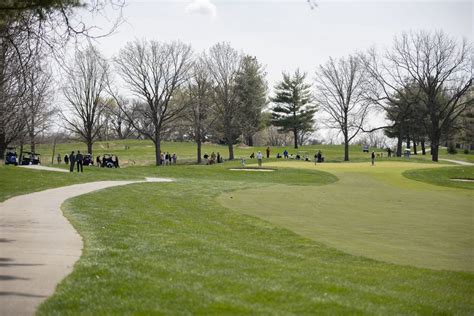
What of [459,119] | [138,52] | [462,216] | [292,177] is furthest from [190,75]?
[462,216]

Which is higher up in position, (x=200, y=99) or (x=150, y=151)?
(x=200, y=99)

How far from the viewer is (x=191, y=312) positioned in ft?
19.5

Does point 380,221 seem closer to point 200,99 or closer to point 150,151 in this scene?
point 200,99

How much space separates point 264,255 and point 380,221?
733cm

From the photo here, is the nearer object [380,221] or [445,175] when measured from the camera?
[380,221]

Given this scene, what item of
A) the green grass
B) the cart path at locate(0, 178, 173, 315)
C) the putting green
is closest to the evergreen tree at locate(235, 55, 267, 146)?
the green grass

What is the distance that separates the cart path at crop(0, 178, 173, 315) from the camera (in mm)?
6359

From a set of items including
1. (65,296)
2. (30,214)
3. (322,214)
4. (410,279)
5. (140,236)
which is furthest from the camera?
(322,214)

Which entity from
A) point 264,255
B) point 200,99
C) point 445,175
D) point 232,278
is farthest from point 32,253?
point 200,99

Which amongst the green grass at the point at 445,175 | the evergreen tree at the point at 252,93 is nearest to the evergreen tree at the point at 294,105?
the evergreen tree at the point at 252,93

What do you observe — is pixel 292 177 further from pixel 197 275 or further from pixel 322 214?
pixel 197 275

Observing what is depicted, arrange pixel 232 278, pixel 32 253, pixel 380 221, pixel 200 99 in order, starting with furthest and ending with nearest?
pixel 200 99
pixel 380 221
pixel 32 253
pixel 232 278

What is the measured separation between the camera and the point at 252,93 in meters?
81.4

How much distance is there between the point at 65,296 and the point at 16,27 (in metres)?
6.90
